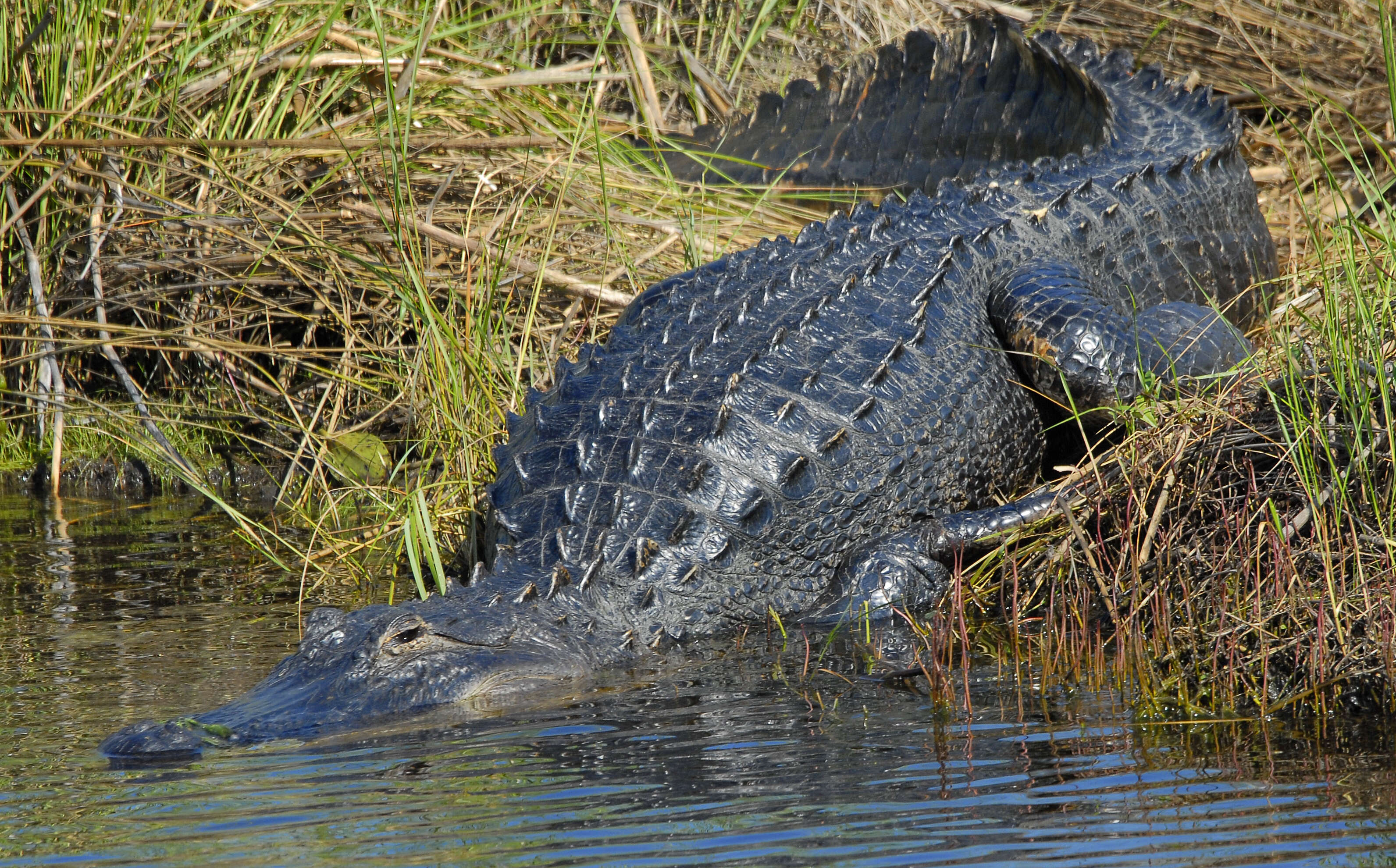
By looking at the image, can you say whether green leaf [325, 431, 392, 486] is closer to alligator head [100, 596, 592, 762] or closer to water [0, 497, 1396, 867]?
water [0, 497, 1396, 867]

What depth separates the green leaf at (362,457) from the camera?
17.4 feet

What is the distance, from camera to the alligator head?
8.89ft

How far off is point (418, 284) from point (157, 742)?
1813 mm

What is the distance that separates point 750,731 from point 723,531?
3.20 feet

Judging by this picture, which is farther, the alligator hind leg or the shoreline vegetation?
the alligator hind leg

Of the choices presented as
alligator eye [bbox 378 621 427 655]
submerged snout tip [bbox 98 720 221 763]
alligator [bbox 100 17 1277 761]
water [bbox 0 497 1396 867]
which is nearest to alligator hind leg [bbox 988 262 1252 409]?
alligator [bbox 100 17 1277 761]

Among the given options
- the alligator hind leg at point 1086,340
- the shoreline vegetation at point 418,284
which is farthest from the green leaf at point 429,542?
the alligator hind leg at point 1086,340

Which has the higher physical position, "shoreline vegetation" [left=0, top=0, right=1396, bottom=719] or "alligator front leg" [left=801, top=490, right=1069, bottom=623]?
"shoreline vegetation" [left=0, top=0, right=1396, bottom=719]

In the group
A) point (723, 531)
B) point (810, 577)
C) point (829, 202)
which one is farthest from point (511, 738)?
point (829, 202)

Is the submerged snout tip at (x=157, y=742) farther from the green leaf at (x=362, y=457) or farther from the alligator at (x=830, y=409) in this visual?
the green leaf at (x=362, y=457)

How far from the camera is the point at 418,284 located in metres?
4.09

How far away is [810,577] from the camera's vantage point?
3727 mm

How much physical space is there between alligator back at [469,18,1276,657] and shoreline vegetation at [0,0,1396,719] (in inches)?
12.6

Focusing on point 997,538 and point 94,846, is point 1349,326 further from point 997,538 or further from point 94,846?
point 94,846
